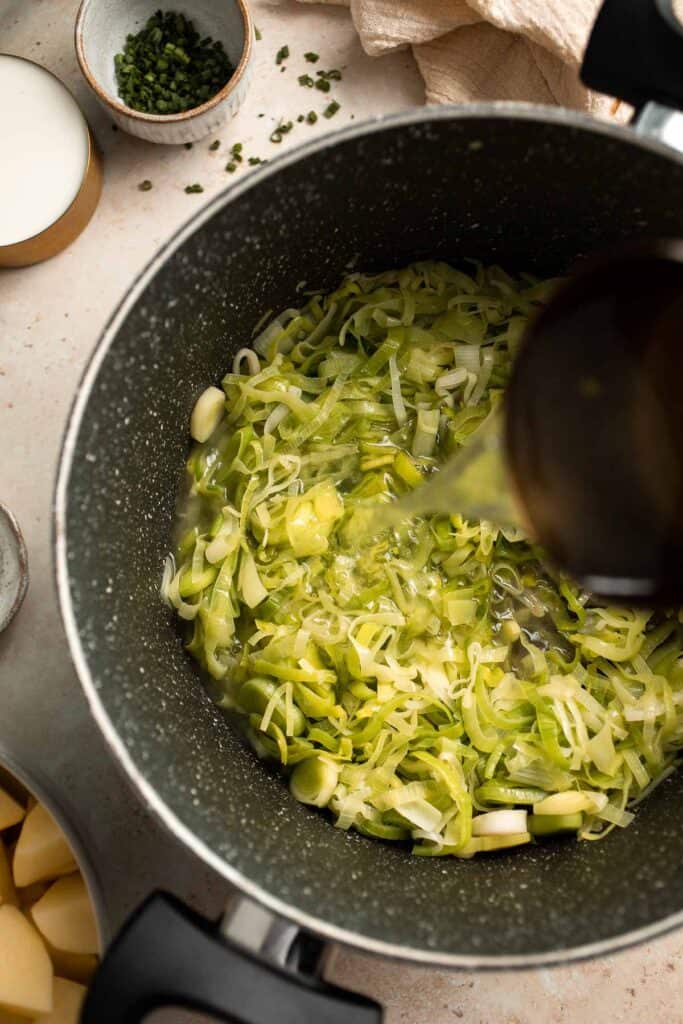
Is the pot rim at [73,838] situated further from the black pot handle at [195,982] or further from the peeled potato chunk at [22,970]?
the black pot handle at [195,982]

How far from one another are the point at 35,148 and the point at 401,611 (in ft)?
2.83

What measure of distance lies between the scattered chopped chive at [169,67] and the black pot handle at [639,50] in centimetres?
62

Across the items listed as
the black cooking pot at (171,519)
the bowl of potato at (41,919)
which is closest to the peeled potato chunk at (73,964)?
the bowl of potato at (41,919)

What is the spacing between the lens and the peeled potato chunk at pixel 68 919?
129cm

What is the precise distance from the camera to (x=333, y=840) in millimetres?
1217

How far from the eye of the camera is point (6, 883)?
4.34ft

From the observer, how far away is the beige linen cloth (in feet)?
4.39

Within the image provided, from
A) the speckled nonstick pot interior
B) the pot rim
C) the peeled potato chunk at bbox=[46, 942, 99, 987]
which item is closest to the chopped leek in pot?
A: the speckled nonstick pot interior

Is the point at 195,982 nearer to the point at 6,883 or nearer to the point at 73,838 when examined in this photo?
A: the point at 73,838

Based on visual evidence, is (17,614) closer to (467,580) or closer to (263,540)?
(263,540)

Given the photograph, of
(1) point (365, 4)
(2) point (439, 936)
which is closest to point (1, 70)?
(1) point (365, 4)

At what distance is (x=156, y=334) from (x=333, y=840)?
0.66 metres

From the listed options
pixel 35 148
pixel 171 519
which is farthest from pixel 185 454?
pixel 35 148

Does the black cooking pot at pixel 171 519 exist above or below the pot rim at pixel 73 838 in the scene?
above
